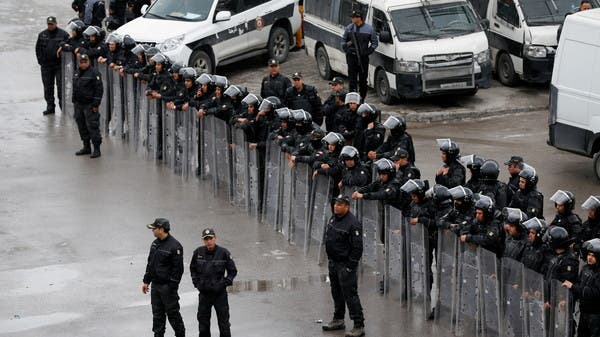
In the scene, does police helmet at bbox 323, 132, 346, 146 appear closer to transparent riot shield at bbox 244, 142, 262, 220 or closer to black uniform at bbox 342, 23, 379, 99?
transparent riot shield at bbox 244, 142, 262, 220

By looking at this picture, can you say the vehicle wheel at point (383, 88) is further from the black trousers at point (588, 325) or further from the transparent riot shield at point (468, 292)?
the black trousers at point (588, 325)

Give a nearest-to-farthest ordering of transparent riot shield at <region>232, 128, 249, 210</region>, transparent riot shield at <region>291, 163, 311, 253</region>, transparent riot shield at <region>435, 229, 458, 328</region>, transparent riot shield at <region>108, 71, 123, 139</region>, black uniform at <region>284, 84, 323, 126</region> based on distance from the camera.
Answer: transparent riot shield at <region>435, 229, 458, 328</region> → transparent riot shield at <region>291, 163, 311, 253</region> → transparent riot shield at <region>232, 128, 249, 210</region> → black uniform at <region>284, 84, 323, 126</region> → transparent riot shield at <region>108, 71, 123, 139</region>

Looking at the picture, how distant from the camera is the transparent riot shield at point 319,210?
57.3ft

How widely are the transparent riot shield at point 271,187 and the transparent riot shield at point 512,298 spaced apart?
465 cm

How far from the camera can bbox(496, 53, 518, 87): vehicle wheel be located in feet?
82.9

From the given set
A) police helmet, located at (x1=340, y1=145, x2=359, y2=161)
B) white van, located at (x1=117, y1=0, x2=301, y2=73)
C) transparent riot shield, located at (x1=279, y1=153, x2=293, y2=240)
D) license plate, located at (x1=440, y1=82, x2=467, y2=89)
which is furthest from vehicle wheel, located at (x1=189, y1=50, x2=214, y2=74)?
police helmet, located at (x1=340, y1=145, x2=359, y2=161)

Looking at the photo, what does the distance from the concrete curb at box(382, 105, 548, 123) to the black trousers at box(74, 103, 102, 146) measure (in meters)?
4.75

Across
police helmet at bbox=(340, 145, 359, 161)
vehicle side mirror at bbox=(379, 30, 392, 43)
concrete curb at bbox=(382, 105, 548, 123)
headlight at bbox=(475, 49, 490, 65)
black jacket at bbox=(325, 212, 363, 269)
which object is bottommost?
concrete curb at bbox=(382, 105, 548, 123)

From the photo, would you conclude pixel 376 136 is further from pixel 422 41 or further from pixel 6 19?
pixel 6 19

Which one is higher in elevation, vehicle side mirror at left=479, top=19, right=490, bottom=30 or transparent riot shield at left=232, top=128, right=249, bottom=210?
vehicle side mirror at left=479, top=19, right=490, bottom=30

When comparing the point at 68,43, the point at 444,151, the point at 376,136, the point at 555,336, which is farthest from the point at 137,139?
the point at 555,336

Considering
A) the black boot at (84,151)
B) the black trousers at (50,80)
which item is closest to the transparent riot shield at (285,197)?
the black boot at (84,151)

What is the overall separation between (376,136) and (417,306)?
310cm

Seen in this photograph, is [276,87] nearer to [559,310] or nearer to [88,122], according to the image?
[88,122]
